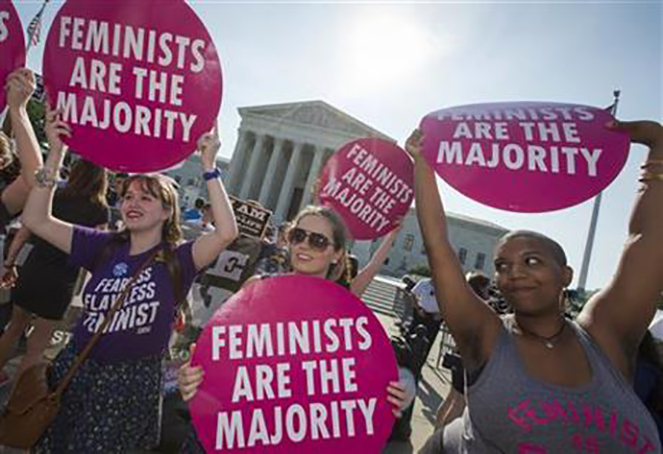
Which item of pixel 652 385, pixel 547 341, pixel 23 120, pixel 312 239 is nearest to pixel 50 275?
pixel 23 120

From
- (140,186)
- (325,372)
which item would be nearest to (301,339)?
(325,372)

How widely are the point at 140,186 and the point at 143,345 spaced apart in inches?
29.0

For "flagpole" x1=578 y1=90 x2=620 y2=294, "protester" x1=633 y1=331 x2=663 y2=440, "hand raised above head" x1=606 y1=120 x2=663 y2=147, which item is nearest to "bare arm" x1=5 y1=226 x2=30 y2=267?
"hand raised above head" x1=606 y1=120 x2=663 y2=147

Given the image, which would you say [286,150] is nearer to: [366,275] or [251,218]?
[251,218]

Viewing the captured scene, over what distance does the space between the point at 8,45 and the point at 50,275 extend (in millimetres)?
1817

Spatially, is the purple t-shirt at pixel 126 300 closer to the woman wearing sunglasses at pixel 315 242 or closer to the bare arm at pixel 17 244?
the woman wearing sunglasses at pixel 315 242

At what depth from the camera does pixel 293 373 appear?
58.8 inches

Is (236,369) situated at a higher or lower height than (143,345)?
higher

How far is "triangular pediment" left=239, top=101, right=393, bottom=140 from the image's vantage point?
1778 inches

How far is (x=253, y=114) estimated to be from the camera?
47.3 meters

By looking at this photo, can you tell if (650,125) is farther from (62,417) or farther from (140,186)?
(62,417)

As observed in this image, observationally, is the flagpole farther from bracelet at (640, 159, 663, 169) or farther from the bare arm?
the bare arm

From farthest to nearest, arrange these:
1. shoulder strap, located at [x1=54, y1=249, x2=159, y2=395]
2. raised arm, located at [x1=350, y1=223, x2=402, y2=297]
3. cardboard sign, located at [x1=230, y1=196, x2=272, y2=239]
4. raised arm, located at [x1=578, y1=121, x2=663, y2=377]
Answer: cardboard sign, located at [x1=230, y1=196, x2=272, y2=239] < raised arm, located at [x1=350, y1=223, x2=402, y2=297] < shoulder strap, located at [x1=54, y1=249, x2=159, y2=395] < raised arm, located at [x1=578, y1=121, x2=663, y2=377]

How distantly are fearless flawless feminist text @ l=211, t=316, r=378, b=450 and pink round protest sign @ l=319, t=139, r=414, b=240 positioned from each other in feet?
5.04
